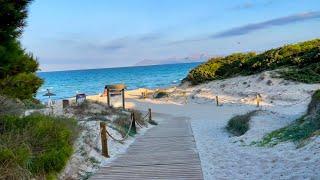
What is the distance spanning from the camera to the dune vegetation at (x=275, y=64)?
4244 cm

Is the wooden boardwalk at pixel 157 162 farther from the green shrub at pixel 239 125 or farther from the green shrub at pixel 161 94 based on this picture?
the green shrub at pixel 161 94

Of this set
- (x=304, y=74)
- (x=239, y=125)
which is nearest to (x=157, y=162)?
(x=239, y=125)

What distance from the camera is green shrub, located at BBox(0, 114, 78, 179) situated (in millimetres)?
8430

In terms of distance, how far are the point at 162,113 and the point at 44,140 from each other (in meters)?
25.5

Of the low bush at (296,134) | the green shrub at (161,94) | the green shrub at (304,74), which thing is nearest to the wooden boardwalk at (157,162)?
the low bush at (296,134)

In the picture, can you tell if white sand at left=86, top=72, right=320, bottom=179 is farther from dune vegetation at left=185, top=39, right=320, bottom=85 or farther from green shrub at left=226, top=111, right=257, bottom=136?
dune vegetation at left=185, top=39, right=320, bottom=85

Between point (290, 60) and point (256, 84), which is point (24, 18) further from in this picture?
point (290, 60)

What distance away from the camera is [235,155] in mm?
12906

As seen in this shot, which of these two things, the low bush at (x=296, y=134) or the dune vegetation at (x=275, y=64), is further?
the dune vegetation at (x=275, y=64)

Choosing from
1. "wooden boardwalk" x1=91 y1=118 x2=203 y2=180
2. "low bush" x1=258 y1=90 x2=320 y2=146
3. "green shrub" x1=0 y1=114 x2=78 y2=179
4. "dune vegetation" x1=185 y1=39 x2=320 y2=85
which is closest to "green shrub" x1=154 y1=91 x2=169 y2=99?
"dune vegetation" x1=185 y1=39 x2=320 y2=85

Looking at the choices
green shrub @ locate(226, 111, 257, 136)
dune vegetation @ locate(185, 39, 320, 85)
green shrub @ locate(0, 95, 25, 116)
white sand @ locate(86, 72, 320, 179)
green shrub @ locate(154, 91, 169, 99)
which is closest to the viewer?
white sand @ locate(86, 72, 320, 179)

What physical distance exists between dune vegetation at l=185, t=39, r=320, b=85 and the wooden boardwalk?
27.3m

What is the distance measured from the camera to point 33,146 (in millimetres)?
10234

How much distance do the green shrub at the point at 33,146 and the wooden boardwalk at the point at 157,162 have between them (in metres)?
1.13
